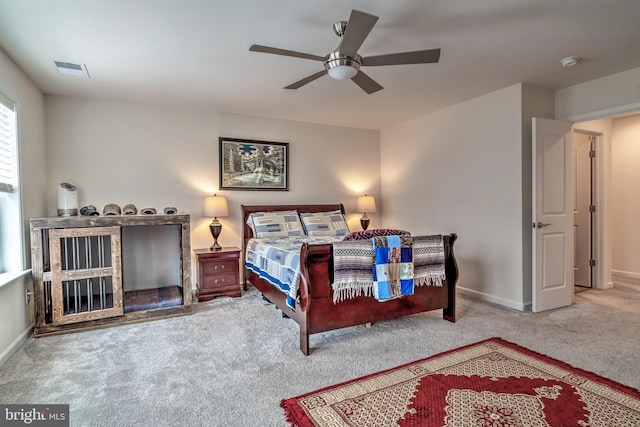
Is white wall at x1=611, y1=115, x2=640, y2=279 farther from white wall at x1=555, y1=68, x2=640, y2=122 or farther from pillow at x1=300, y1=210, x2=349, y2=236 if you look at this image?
pillow at x1=300, y1=210, x2=349, y2=236

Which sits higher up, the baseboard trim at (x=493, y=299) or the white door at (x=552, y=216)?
the white door at (x=552, y=216)

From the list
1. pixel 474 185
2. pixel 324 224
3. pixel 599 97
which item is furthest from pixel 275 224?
pixel 599 97

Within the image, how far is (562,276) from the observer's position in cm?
384

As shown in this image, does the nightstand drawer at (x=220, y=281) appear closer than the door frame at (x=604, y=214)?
Yes

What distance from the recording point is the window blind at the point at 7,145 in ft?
9.22

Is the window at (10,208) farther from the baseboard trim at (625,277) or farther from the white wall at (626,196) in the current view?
the white wall at (626,196)

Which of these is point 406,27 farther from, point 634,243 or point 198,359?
point 634,243

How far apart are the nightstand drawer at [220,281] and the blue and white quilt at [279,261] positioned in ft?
0.82

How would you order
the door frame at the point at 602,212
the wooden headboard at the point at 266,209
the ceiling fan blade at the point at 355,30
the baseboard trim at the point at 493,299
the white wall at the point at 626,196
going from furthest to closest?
1. the white wall at the point at 626,196
2. the wooden headboard at the point at 266,209
3. the door frame at the point at 602,212
4. the baseboard trim at the point at 493,299
5. the ceiling fan blade at the point at 355,30

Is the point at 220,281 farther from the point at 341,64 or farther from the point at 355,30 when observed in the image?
the point at 355,30

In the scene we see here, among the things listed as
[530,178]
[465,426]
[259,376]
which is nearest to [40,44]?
[259,376]

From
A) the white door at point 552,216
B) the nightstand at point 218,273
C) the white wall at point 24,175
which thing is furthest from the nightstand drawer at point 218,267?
the white door at point 552,216

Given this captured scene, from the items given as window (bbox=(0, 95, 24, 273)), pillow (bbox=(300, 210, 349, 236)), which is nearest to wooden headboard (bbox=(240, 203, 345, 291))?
pillow (bbox=(300, 210, 349, 236))

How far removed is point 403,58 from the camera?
2.28 metres
